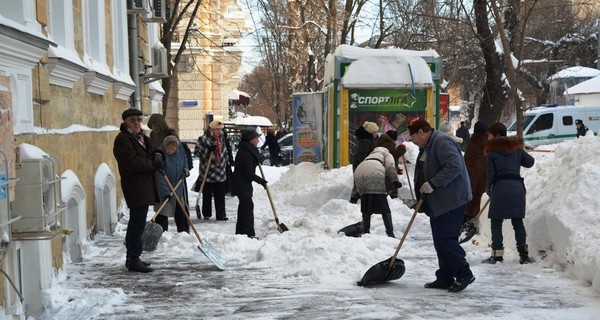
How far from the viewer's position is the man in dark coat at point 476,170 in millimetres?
10477

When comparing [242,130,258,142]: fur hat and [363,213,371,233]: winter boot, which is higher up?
[242,130,258,142]: fur hat

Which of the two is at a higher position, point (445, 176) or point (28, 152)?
point (28, 152)

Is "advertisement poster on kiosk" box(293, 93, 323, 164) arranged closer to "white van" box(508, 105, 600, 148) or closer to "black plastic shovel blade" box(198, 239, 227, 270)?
"white van" box(508, 105, 600, 148)

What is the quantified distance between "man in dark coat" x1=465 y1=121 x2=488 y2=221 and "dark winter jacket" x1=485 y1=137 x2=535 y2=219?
2215 millimetres

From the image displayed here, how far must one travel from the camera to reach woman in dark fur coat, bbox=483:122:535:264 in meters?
8.14

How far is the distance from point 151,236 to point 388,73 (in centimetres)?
796

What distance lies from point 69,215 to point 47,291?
2.12 metres

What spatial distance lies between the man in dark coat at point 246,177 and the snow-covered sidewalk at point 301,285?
0.59 meters

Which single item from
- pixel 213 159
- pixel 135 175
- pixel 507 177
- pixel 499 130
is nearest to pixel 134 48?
pixel 213 159

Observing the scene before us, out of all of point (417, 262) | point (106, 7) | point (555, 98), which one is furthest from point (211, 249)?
point (555, 98)

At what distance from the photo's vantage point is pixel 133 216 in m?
8.00

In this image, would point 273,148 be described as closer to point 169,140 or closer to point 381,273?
point 169,140

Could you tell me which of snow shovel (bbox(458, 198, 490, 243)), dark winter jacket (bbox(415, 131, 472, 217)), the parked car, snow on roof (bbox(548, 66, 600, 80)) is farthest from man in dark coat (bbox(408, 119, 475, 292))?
snow on roof (bbox(548, 66, 600, 80))

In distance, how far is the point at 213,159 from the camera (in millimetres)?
12773
